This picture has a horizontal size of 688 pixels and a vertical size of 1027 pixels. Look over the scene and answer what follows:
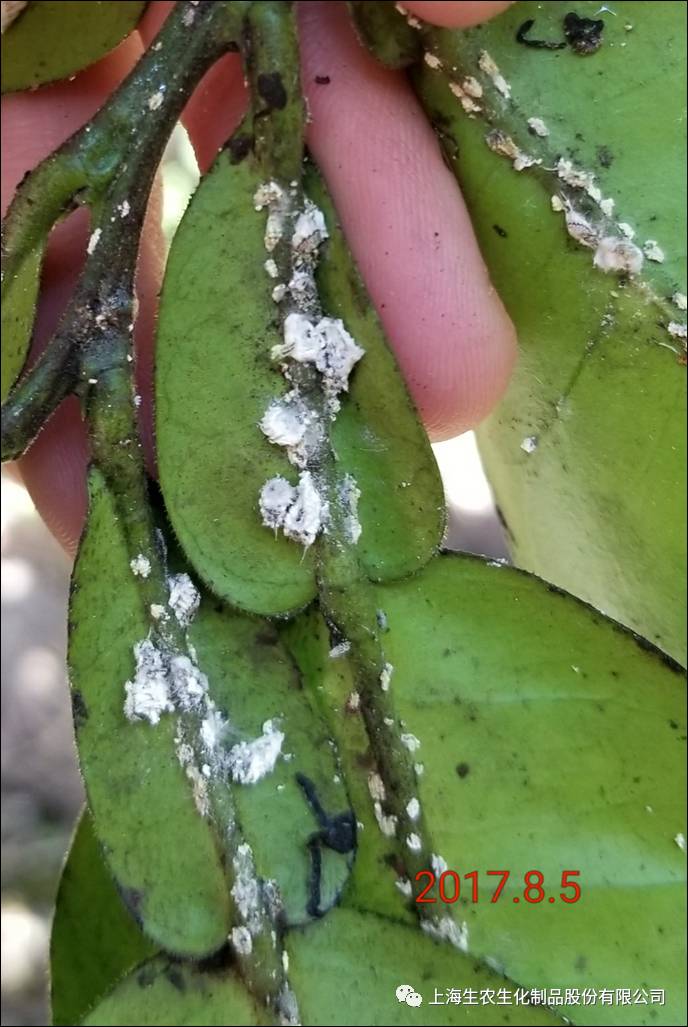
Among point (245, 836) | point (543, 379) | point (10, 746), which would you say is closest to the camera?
point (245, 836)

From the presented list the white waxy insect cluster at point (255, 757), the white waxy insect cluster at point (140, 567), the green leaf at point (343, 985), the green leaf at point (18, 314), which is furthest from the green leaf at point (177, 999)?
the green leaf at point (18, 314)

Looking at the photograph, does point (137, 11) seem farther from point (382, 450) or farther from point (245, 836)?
point (245, 836)

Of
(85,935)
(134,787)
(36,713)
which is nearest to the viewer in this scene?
(134,787)

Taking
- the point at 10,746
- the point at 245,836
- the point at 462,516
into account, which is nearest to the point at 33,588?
the point at 10,746

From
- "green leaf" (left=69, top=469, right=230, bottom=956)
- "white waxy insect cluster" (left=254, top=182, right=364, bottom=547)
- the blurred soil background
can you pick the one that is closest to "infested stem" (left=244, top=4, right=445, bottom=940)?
"white waxy insect cluster" (left=254, top=182, right=364, bottom=547)

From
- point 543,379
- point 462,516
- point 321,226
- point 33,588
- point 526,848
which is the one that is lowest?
point 462,516

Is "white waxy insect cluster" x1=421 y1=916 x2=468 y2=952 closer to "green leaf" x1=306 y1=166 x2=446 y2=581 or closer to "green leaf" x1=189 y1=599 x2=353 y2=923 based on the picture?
"green leaf" x1=189 y1=599 x2=353 y2=923

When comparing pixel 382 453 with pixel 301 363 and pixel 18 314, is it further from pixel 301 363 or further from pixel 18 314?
pixel 18 314

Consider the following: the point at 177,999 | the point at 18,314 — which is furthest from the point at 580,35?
the point at 177,999
